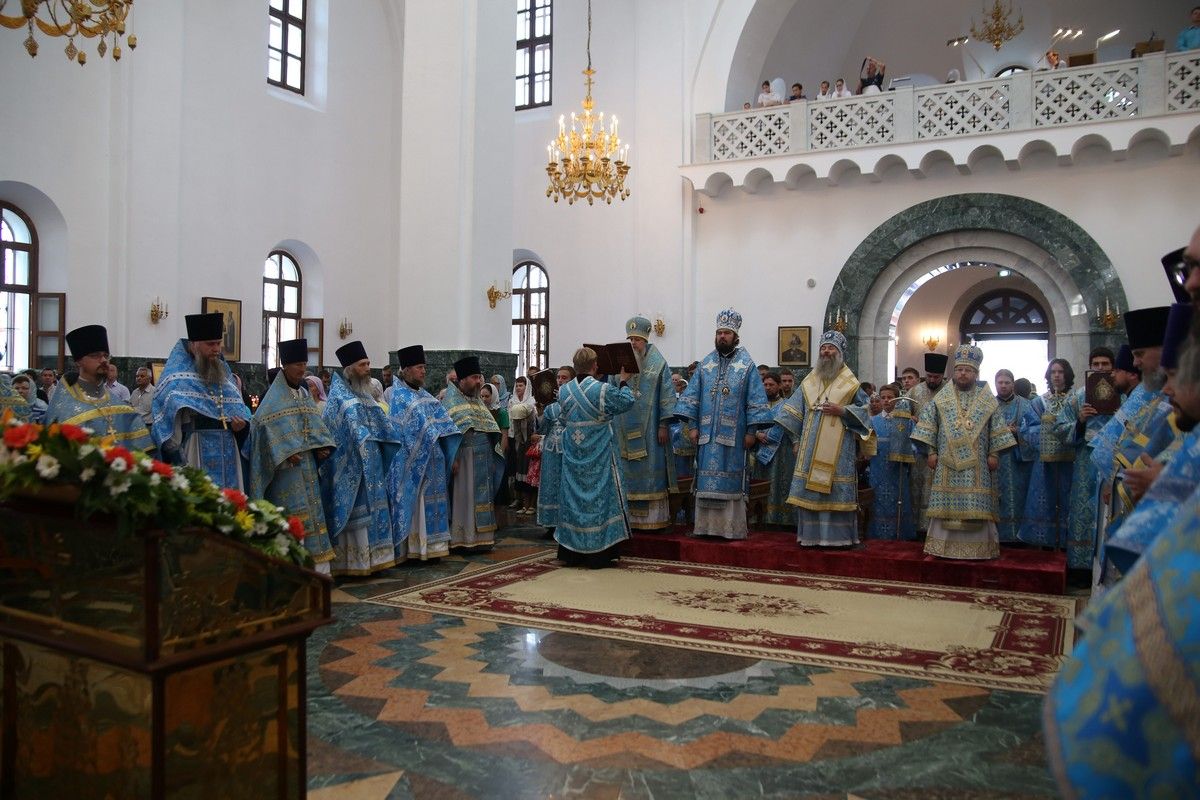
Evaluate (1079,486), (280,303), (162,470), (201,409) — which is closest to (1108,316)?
(1079,486)

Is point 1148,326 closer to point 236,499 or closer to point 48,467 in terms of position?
point 236,499

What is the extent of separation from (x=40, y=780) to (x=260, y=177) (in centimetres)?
1549

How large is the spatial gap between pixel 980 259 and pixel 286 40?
12.6 meters

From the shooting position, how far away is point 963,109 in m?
14.9

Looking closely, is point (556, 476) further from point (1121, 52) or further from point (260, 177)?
point (1121, 52)

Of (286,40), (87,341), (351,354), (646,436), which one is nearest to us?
(87,341)

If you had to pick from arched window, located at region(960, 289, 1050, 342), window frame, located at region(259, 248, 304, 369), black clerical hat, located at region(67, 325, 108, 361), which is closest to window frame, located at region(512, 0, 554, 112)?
window frame, located at region(259, 248, 304, 369)

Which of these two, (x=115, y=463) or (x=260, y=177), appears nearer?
(x=115, y=463)

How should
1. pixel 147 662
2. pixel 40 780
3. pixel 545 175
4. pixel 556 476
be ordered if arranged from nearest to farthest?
pixel 147 662 < pixel 40 780 < pixel 556 476 < pixel 545 175

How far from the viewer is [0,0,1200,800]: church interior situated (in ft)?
13.9

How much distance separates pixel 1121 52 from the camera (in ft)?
51.1

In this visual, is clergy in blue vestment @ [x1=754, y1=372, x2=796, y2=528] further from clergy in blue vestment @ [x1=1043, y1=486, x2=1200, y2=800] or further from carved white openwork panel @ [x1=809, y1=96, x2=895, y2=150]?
clergy in blue vestment @ [x1=1043, y1=486, x2=1200, y2=800]

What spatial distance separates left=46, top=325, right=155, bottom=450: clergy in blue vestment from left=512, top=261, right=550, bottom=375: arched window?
12567 millimetres

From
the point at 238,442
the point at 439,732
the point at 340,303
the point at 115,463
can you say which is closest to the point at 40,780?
the point at 115,463
